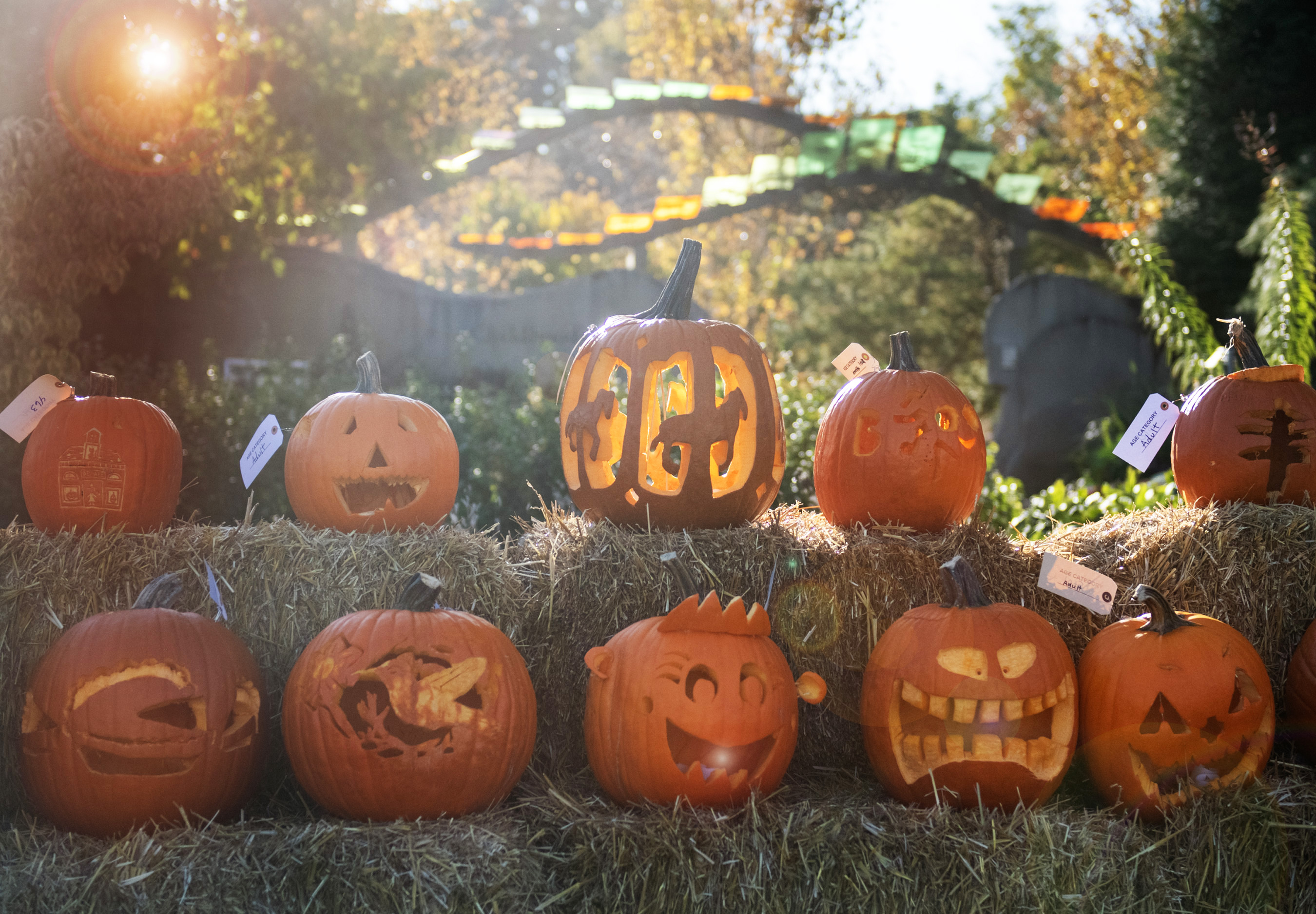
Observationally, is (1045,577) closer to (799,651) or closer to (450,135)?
(799,651)

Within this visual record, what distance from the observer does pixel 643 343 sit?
3.25m

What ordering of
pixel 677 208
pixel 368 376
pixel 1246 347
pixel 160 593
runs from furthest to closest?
pixel 677 208, pixel 1246 347, pixel 368 376, pixel 160 593

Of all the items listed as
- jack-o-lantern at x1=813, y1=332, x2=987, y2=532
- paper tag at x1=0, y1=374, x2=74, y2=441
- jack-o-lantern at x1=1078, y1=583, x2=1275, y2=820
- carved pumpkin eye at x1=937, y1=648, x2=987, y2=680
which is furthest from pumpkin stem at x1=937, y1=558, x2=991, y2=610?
paper tag at x1=0, y1=374, x2=74, y2=441

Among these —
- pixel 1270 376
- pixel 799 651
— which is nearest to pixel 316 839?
pixel 799 651

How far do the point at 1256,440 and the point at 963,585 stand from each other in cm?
144

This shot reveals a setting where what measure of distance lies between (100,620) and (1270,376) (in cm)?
376

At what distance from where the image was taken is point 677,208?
12.1 m

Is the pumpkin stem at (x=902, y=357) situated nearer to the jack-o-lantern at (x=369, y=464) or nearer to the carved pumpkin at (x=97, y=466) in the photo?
the jack-o-lantern at (x=369, y=464)

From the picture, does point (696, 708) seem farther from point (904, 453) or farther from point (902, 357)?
point (902, 357)

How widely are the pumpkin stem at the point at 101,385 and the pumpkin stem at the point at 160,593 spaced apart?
86 centimetres

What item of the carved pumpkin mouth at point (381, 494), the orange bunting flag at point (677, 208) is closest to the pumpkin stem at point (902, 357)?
the carved pumpkin mouth at point (381, 494)

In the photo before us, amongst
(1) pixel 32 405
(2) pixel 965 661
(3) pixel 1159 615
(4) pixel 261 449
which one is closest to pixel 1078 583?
(3) pixel 1159 615

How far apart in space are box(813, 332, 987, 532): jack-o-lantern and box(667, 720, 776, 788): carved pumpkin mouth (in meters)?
1.07

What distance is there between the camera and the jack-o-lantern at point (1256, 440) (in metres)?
3.43
